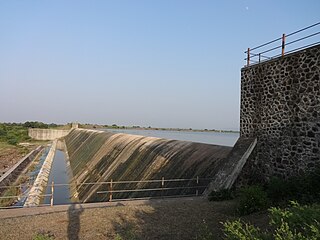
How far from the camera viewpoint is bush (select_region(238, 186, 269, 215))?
7.43m

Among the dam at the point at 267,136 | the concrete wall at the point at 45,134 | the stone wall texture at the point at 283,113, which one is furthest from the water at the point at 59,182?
the concrete wall at the point at 45,134

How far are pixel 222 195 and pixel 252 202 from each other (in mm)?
2101

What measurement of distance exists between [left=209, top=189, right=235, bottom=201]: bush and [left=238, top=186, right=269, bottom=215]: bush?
1.85 m

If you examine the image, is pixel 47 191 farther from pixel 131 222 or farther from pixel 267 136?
pixel 267 136

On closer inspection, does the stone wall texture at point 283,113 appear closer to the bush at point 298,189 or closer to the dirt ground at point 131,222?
the bush at point 298,189

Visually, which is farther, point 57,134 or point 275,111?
point 57,134

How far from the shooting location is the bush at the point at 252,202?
7430 millimetres

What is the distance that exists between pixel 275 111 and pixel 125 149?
46.9 ft

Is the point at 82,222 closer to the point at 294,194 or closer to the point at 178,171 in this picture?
the point at 294,194

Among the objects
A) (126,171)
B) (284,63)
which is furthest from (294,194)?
(126,171)

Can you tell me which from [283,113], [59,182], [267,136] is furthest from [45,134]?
[283,113]

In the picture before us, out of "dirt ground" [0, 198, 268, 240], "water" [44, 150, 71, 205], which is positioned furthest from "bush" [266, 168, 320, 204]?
"water" [44, 150, 71, 205]

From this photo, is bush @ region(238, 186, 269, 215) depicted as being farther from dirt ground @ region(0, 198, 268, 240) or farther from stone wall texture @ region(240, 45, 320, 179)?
stone wall texture @ region(240, 45, 320, 179)

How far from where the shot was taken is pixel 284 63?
376 inches
